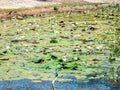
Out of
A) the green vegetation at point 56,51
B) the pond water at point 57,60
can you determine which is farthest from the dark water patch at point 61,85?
the green vegetation at point 56,51

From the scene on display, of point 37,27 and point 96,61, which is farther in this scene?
point 37,27

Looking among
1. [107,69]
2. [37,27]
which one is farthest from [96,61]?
[37,27]

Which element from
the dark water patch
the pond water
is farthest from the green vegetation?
the dark water patch

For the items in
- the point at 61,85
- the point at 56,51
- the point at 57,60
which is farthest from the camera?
the point at 56,51

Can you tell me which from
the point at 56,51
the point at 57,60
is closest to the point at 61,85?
the point at 57,60

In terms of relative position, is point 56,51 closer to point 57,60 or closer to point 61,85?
point 57,60

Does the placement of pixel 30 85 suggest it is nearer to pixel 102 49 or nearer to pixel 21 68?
pixel 21 68
